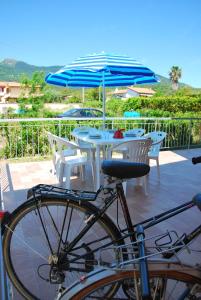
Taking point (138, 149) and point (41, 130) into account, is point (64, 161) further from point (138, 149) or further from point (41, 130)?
point (41, 130)

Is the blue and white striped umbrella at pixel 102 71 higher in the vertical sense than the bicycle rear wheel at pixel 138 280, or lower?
higher

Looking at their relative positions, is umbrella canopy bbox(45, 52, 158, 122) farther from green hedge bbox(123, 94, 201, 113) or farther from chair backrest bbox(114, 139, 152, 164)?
green hedge bbox(123, 94, 201, 113)

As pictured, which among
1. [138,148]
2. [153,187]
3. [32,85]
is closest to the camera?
[138,148]

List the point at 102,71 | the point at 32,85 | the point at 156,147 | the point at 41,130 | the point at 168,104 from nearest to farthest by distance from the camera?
the point at 102,71 → the point at 156,147 → the point at 41,130 → the point at 168,104 → the point at 32,85

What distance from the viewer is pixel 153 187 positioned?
164 inches

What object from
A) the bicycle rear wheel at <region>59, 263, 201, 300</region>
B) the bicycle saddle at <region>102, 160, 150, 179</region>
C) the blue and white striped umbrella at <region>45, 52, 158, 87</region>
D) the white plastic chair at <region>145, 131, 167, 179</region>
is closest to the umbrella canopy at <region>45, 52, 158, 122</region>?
the blue and white striped umbrella at <region>45, 52, 158, 87</region>

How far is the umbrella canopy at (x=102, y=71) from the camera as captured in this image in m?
3.91

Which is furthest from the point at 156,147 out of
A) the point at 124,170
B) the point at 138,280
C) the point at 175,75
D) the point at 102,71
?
the point at 175,75

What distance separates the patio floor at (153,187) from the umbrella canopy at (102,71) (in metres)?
1.58

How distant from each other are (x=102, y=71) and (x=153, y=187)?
1751 millimetres

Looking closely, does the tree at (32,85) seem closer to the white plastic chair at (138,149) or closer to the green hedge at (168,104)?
the green hedge at (168,104)

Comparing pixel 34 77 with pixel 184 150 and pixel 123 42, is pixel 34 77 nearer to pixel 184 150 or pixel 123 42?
pixel 123 42

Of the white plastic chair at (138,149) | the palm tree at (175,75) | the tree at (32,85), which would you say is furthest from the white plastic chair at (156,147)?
the palm tree at (175,75)

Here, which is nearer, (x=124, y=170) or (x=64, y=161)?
(x=124, y=170)
